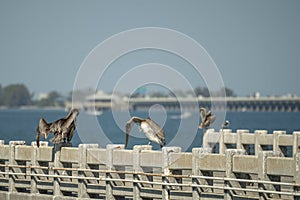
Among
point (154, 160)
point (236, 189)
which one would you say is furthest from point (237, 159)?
point (154, 160)

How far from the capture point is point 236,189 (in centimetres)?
2011

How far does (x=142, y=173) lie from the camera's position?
866 inches

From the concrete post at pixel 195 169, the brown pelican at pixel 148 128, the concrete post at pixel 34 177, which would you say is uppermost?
the brown pelican at pixel 148 128

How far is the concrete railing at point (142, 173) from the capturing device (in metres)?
20.0

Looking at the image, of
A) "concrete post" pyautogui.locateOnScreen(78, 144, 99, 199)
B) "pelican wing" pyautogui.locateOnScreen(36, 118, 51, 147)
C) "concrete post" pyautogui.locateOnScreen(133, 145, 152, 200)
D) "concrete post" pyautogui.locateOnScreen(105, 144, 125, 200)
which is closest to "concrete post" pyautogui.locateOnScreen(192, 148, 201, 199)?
"concrete post" pyautogui.locateOnScreen(133, 145, 152, 200)

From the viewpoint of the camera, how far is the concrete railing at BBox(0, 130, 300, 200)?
20031mm

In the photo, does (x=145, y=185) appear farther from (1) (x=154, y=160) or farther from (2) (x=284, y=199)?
(2) (x=284, y=199)

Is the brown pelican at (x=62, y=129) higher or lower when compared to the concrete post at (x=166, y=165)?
higher

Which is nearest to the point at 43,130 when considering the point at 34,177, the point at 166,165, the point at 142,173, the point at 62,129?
the point at 62,129

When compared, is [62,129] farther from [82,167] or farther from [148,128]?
[148,128]

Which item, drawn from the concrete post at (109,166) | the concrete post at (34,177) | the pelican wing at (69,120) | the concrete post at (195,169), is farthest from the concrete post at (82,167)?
the concrete post at (195,169)

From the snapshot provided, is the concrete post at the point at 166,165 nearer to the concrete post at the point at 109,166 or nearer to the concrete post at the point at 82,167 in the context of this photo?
the concrete post at the point at 109,166

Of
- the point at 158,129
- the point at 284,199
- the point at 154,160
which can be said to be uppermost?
the point at 158,129

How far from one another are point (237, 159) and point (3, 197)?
26.5 ft
